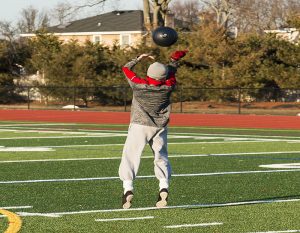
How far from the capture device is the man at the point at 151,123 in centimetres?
1102

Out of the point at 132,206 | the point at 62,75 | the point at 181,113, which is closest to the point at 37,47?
the point at 62,75

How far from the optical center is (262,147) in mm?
21906

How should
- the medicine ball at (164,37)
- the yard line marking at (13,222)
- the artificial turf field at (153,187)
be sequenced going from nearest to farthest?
the yard line marking at (13,222)
the artificial turf field at (153,187)
the medicine ball at (164,37)

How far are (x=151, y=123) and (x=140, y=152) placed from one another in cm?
37

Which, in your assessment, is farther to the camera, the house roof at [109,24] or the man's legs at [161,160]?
the house roof at [109,24]

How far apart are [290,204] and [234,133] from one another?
16788 millimetres

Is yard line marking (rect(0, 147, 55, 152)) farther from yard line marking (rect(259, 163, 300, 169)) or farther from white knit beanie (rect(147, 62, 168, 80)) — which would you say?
white knit beanie (rect(147, 62, 168, 80))

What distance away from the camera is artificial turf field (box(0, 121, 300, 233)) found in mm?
10039

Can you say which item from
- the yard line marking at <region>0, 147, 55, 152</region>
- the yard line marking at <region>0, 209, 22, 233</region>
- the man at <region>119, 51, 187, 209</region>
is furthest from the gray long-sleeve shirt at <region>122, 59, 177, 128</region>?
the yard line marking at <region>0, 147, 55, 152</region>

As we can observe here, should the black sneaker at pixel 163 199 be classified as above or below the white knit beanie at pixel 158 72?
below

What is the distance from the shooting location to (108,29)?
86.2 meters

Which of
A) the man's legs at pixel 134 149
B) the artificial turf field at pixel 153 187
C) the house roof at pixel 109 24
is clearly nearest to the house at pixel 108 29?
the house roof at pixel 109 24

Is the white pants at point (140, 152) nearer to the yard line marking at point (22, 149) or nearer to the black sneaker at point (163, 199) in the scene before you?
the black sneaker at point (163, 199)

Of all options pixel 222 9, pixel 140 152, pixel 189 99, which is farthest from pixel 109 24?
pixel 140 152
